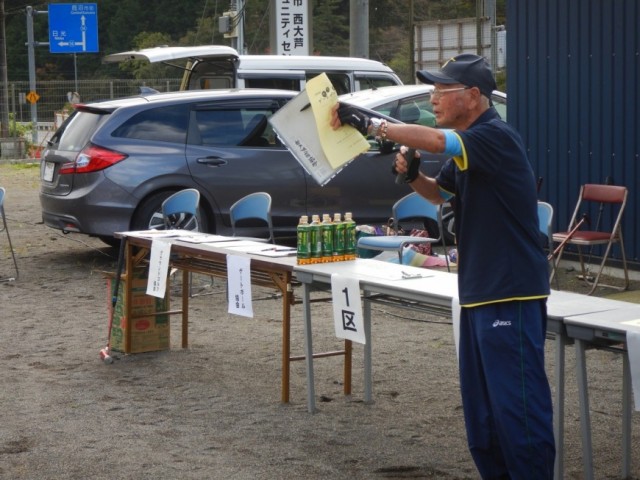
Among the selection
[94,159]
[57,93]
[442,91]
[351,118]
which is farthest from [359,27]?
[57,93]

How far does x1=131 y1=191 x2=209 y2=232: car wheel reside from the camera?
460 inches

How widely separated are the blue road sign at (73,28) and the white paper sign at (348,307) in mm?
39632

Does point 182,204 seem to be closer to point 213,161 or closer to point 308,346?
point 213,161

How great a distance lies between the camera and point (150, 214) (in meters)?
11.8

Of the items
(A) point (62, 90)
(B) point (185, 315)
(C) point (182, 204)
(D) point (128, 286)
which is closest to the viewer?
(D) point (128, 286)

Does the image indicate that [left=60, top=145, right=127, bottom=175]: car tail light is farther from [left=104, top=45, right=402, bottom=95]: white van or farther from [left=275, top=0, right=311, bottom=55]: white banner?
[left=275, top=0, right=311, bottom=55]: white banner

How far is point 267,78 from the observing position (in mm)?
15844

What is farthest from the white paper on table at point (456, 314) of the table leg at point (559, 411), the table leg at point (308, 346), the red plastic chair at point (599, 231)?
the red plastic chair at point (599, 231)

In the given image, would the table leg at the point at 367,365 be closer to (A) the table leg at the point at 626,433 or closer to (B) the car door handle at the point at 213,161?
(A) the table leg at the point at 626,433

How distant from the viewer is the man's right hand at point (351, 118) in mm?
4543

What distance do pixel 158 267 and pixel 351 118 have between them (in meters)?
3.45

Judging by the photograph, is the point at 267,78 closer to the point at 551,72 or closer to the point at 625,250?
the point at 551,72

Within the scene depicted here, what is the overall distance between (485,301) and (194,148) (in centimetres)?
780

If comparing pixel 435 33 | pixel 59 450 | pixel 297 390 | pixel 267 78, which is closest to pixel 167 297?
pixel 297 390
